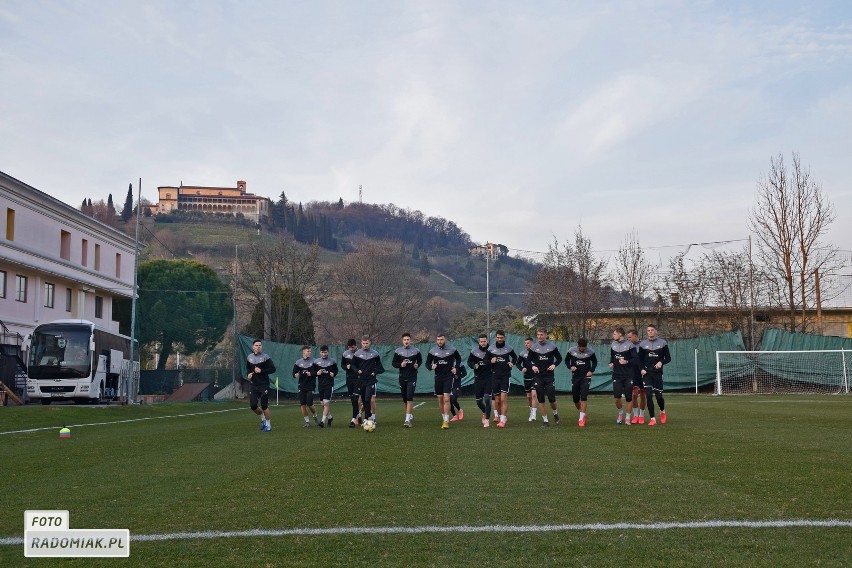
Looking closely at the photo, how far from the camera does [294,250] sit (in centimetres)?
5634

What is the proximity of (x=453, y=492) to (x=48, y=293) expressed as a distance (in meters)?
41.5

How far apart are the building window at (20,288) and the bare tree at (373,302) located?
70.4ft

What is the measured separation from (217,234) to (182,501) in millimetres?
107203

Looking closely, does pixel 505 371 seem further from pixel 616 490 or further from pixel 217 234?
pixel 217 234

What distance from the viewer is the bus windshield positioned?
3462 centimetres

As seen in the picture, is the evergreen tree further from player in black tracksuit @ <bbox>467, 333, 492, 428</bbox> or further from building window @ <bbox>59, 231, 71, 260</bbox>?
player in black tracksuit @ <bbox>467, 333, 492, 428</bbox>

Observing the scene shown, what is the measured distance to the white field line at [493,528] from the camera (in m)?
6.64

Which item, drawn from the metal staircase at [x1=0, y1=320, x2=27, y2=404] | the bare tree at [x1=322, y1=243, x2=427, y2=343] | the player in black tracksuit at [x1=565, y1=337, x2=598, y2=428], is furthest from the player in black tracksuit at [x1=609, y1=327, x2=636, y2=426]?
the bare tree at [x1=322, y1=243, x2=427, y2=343]

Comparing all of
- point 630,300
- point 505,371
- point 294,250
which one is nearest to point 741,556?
point 505,371

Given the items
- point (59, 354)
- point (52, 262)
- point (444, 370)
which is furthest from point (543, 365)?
point (52, 262)

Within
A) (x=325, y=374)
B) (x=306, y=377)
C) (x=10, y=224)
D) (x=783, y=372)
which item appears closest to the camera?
(x=325, y=374)

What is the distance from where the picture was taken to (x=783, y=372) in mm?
38969

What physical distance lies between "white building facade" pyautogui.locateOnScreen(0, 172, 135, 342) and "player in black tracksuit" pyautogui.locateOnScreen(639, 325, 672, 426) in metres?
30.8

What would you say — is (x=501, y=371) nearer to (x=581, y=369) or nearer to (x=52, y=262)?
(x=581, y=369)
